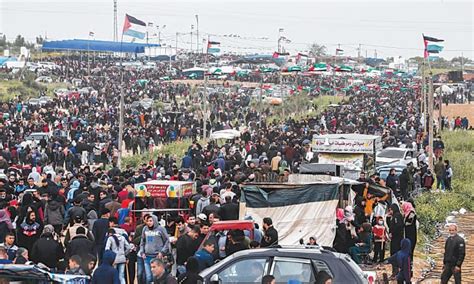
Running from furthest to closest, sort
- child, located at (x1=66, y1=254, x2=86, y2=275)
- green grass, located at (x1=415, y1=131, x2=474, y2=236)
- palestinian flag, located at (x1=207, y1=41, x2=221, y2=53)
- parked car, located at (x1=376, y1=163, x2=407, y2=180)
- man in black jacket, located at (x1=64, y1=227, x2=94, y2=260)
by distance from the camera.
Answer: palestinian flag, located at (x1=207, y1=41, x2=221, y2=53)
parked car, located at (x1=376, y1=163, x2=407, y2=180)
green grass, located at (x1=415, y1=131, x2=474, y2=236)
man in black jacket, located at (x1=64, y1=227, x2=94, y2=260)
child, located at (x1=66, y1=254, x2=86, y2=275)

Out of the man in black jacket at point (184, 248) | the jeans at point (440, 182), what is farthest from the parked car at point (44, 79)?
the man in black jacket at point (184, 248)

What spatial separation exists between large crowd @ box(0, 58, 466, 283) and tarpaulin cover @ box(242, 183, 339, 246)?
1.17 feet

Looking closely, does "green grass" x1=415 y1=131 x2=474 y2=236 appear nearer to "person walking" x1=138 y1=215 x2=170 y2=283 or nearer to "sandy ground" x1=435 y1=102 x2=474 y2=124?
"person walking" x1=138 y1=215 x2=170 y2=283

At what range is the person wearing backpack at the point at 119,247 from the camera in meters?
13.4

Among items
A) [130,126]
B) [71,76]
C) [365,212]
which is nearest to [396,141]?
[130,126]

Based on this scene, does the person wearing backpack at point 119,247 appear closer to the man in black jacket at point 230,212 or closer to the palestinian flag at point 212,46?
the man in black jacket at point 230,212

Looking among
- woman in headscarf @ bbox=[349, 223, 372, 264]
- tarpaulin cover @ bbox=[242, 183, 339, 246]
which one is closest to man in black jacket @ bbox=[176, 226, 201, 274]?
tarpaulin cover @ bbox=[242, 183, 339, 246]

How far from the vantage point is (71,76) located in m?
88.4

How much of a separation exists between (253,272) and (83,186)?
30.7ft

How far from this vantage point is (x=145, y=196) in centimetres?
1923

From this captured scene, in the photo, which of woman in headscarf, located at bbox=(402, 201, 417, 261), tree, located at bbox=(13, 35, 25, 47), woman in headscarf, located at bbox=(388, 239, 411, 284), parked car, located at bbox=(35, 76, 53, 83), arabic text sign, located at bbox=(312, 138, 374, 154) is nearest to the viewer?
woman in headscarf, located at bbox=(388, 239, 411, 284)

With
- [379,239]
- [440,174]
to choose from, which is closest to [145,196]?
[379,239]

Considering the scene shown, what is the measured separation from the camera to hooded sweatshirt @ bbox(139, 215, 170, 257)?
1355cm

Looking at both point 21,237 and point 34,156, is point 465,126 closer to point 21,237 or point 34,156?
point 34,156
